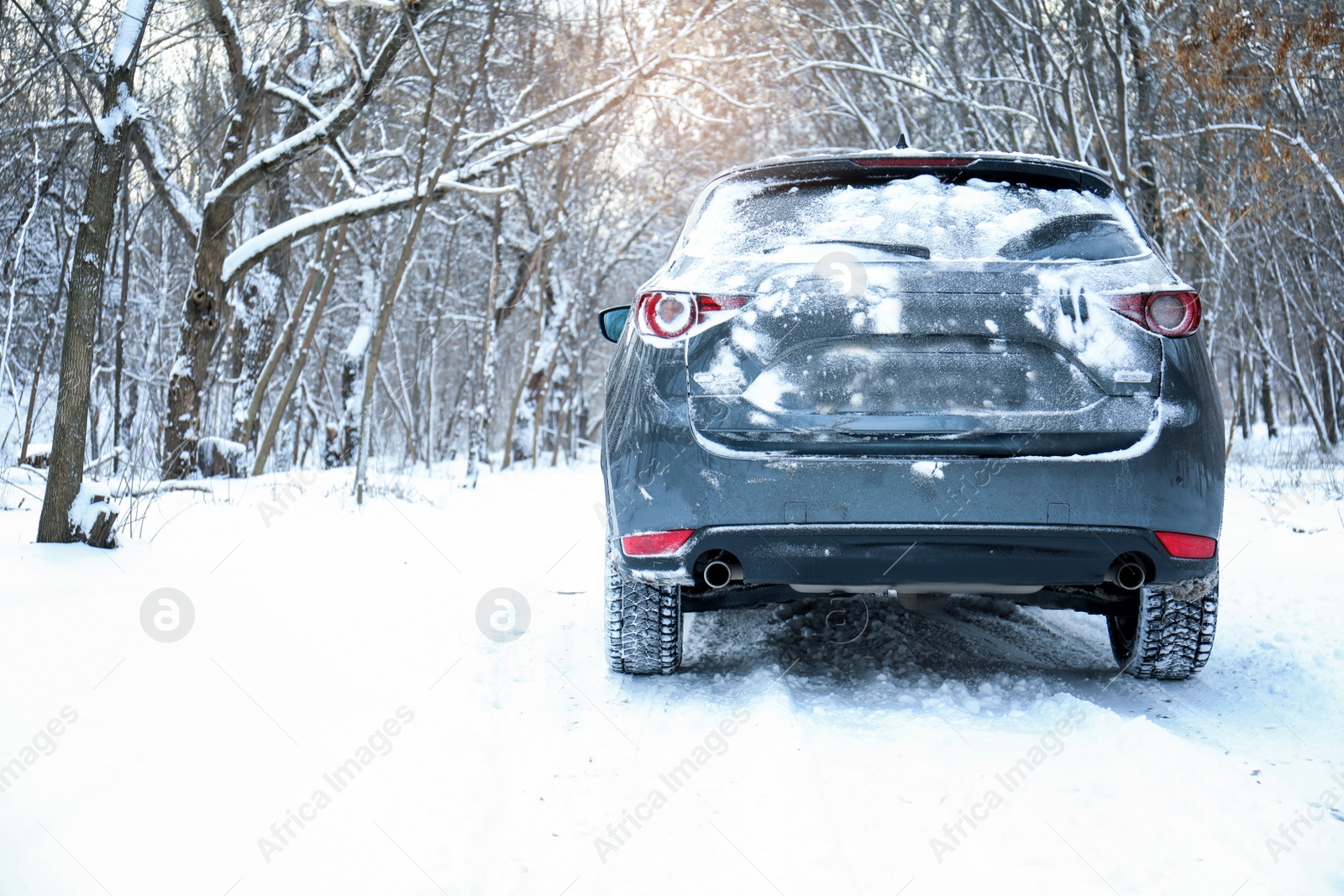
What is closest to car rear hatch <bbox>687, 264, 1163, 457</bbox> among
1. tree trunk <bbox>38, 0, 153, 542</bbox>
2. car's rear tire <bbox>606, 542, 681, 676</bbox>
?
car's rear tire <bbox>606, 542, 681, 676</bbox>

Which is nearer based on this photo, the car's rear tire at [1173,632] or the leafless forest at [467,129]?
the car's rear tire at [1173,632]

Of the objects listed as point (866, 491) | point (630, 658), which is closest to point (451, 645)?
point (630, 658)

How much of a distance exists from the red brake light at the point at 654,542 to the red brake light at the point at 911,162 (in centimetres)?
136

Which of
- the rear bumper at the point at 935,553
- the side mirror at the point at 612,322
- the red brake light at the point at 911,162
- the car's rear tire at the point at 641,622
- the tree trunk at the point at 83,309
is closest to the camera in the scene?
the rear bumper at the point at 935,553

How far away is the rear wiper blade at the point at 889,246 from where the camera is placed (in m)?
2.79

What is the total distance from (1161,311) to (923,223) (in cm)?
75

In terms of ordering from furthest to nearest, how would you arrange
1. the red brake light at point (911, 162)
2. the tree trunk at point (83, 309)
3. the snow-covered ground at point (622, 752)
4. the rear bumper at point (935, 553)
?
1. the tree trunk at point (83, 309)
2. the red brake light at point (911, 162)
3. the rear bumper at point (935, 553)
4. the snow-covered ground at point (622, 752)

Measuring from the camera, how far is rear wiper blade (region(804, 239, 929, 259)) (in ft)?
9.16

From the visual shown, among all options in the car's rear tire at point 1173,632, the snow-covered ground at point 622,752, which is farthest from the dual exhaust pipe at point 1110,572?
the snow-covered ground at point 622,752

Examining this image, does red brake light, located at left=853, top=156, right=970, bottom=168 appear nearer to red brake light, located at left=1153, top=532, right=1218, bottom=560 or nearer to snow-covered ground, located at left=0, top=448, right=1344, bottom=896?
red brake light, located at left=1153, top=532, right=1218, bottom=560

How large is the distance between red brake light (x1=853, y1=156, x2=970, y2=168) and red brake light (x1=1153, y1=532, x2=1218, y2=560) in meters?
1.33

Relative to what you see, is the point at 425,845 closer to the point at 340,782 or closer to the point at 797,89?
the point at 340,782

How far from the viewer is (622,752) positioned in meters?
2.68

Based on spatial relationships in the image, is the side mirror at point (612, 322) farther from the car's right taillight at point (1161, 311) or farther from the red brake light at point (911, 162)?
the car's right taillight at point (1161, 311)
